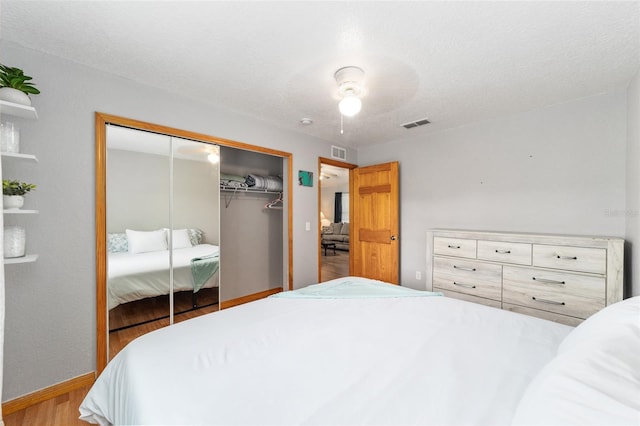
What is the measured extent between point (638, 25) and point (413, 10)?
131 centimetres

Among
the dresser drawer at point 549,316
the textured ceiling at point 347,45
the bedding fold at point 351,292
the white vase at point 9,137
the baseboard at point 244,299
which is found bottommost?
the baseboard at point 244,299

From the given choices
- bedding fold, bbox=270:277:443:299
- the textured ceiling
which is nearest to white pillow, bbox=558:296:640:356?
bedding fold, bbox=270:277:443:299

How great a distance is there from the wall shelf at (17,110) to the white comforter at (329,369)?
1544 millimetres

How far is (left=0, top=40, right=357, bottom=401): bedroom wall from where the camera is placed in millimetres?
1786

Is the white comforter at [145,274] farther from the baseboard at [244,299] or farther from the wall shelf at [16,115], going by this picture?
the baseboard at [244,299]

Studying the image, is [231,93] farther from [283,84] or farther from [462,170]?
[462,170]

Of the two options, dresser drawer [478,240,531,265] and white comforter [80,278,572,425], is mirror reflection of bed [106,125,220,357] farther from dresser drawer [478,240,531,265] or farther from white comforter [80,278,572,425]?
dresser drawer [478,240,531,265]

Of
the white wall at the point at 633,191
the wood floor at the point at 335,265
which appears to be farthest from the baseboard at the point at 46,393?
the white wall at the point at 633,191

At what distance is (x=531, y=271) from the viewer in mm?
2500

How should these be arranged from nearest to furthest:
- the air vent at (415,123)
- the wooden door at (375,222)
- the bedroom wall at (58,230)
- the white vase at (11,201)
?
the white vase at (11,201)
the bedroom wall at (58,230)
the air vent at (415,123)
the wooden door at (375,222)

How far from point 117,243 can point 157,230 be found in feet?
1.08

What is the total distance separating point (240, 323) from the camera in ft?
4.73

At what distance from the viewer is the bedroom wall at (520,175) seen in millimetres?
2461

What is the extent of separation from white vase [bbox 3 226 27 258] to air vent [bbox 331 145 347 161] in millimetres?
3211
